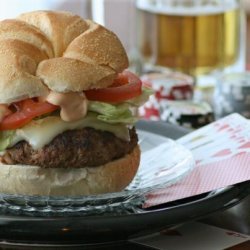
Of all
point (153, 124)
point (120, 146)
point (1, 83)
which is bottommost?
point (153, 124)

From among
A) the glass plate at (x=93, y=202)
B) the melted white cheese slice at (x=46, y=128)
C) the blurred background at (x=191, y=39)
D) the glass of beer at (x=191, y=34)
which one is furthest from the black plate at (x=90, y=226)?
the glass of beer at (x=191, y=34)

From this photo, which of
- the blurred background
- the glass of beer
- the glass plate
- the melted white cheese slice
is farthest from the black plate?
the glass of beer

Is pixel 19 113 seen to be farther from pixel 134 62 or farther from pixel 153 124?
pixel 134 62

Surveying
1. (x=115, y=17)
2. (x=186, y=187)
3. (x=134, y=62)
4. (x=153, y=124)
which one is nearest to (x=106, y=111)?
(x=186, y=187)

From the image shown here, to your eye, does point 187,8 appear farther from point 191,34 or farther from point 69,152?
point 69,152

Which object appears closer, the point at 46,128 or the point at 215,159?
the point at 46,128

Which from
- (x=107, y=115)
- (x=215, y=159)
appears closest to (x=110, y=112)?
(x=107, y=115)

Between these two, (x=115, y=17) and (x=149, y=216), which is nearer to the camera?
(x=149, y=216)

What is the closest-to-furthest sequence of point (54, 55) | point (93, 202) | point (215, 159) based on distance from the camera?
point (93, 202), point (54, 55), point (215, 159)
